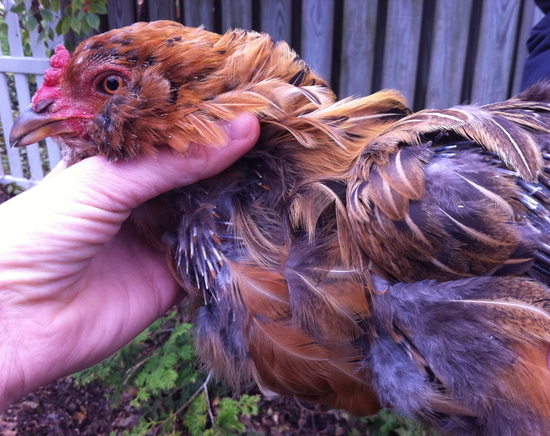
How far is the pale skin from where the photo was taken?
5.32ft

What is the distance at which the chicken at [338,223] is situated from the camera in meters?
1.28

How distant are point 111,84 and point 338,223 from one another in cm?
101

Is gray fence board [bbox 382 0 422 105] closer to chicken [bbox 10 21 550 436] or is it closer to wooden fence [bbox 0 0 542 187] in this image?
wooden fence [bbox 0 0 542 187]

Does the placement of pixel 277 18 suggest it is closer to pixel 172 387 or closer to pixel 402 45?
pixel 402 45

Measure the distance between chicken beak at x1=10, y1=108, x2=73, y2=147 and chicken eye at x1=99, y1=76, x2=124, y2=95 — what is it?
23 cm

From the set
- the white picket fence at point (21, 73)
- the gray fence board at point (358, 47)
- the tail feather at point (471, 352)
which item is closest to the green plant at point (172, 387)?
the tail feather at point (471, 352)

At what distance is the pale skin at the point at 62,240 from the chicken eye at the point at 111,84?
26cm

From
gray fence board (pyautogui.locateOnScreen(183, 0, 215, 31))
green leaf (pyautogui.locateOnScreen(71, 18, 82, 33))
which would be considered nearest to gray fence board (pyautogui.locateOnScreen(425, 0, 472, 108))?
gray fence board (pyautogui.locateOnScreen(183, 0, 215, 31))

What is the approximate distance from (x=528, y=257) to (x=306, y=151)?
2.60ft

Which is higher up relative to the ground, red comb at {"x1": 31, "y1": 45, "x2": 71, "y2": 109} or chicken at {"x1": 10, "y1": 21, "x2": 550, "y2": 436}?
red comb at {"x1": 31, "y1": 45, "x2": 71, "y2": 109}

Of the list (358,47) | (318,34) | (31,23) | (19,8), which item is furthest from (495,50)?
(19,8)

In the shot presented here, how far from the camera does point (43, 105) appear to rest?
179cm

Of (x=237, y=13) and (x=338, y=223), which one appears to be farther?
(x=237, y=13)

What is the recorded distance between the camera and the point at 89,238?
1763 mm
